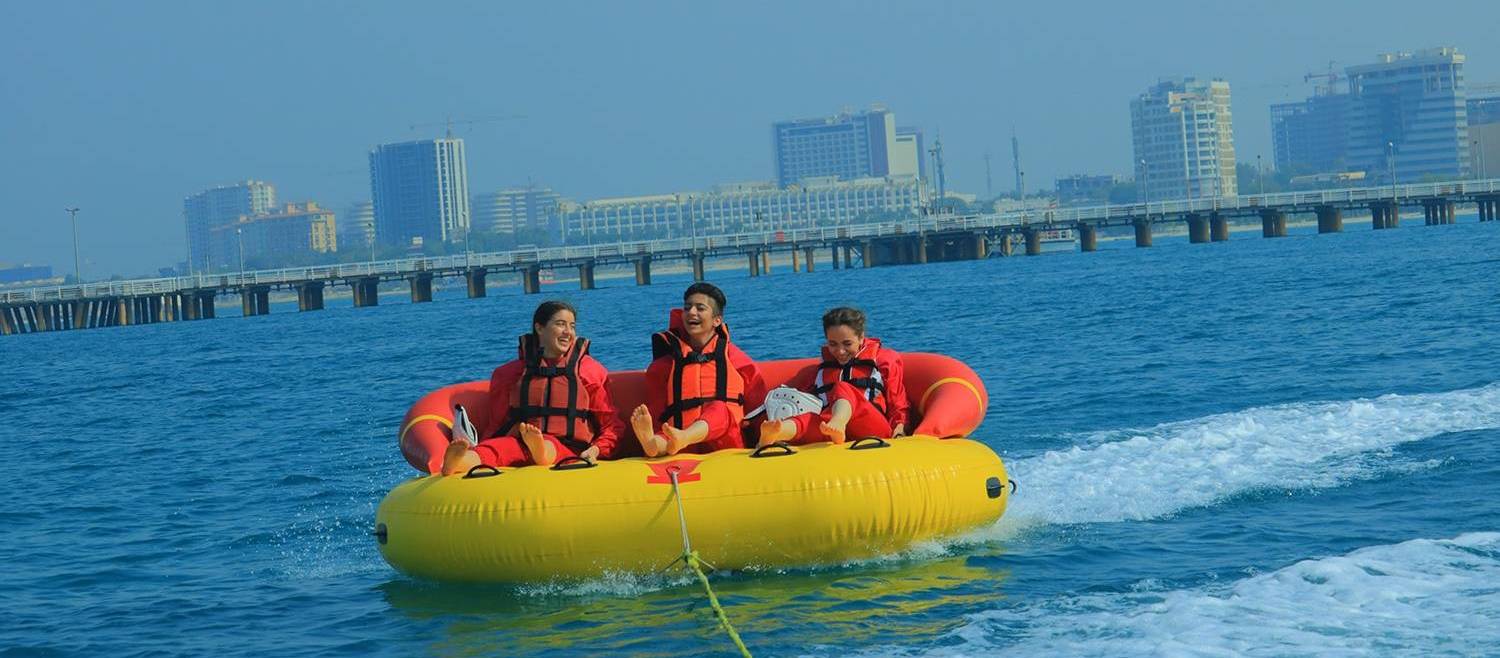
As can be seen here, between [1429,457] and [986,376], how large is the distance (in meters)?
10.1

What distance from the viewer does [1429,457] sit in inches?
490

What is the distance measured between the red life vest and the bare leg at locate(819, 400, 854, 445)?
0.32 meters

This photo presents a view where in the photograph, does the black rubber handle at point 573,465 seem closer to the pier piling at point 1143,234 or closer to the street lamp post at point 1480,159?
the pier piling at point 1143,234

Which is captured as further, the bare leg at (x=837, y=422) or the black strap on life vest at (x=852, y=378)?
the black strap on life vest at (x=852, y=378)

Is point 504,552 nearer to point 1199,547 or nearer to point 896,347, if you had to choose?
point 1199,547

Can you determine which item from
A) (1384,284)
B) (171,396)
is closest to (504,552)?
(171,396)

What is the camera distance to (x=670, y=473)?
9281 mm

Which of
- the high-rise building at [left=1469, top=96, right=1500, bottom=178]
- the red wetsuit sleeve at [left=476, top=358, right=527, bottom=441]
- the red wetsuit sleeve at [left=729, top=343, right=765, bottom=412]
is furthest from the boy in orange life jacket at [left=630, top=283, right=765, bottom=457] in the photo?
the high-rise building at [left=1469, top=96, right=1500, bottom=178]

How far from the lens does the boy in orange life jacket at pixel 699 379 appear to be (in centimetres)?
1004

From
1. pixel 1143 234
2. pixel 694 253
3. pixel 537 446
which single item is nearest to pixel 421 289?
pixel 694 253

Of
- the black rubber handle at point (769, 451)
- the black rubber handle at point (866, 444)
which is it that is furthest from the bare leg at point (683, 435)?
the black rubber handle at point (866, 444)

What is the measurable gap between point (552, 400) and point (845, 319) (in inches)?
66.9

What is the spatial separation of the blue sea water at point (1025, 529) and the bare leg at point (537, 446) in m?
0.68

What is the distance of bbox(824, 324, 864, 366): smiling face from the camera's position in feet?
34.3
